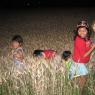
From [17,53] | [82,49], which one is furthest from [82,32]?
[17,53]

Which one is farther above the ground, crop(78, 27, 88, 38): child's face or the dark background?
the dark background

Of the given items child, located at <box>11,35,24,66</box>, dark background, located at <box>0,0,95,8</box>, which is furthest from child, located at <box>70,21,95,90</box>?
dark background, located at <box>0,0,95,8</box>

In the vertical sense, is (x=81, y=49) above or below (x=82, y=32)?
below

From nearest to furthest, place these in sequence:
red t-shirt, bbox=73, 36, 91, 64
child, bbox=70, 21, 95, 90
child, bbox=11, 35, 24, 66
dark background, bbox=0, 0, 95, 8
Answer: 1. child, bbox=70, 21, 95, 90
2. red t-shirt, bbox=73, 36, 91, 64
3. child, bbox=11, 35, 24, 66
4. dark background, bbox=0, 0, 95, 8

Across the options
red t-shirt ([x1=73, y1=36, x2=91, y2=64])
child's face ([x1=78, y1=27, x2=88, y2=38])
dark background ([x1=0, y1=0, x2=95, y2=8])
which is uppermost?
dark background ([x1=0, y1=0, x2=95, y2=8])

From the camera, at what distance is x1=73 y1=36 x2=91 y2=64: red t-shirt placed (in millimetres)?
5570

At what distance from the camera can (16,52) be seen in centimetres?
657

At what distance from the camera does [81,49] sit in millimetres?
5602

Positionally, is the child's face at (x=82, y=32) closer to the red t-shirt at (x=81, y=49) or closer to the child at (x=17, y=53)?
the red t-shirt at (x=81, y=49)

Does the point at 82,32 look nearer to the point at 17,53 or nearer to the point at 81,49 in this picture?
the point at 81,49

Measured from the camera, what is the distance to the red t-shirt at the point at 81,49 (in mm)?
5570

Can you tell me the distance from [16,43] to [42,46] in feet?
8.34

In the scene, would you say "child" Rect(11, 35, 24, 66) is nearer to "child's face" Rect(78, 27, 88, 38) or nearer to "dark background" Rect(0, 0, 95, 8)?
"child's face" Rect(78, 27, 88, 38)

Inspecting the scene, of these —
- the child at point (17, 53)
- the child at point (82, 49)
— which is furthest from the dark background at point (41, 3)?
the child at point (82, 49)
